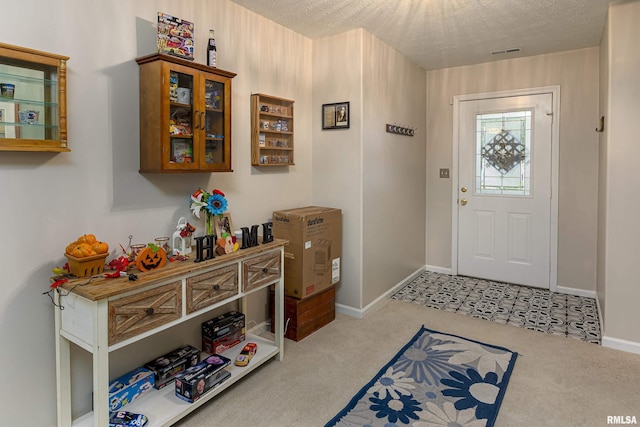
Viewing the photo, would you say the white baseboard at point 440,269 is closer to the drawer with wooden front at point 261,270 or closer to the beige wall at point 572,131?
the beige wall at point 572,131

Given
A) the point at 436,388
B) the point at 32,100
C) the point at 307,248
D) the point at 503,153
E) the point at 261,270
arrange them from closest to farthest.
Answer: the point at 32,100
the point at 436,388
the point at 261,270
the point at 307,248
the point at 503,153

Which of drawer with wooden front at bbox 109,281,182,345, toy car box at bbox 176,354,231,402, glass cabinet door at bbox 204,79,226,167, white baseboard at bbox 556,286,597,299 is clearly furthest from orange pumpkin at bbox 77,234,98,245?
white baseboard at bbox 556,286,597,299

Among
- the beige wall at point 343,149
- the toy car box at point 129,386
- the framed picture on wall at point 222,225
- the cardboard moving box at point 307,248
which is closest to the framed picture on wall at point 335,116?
the beige wall at point 343,149

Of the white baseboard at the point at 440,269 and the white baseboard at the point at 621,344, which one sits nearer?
the white baseboard at the point at 621,344

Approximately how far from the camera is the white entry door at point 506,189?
4.21 metres

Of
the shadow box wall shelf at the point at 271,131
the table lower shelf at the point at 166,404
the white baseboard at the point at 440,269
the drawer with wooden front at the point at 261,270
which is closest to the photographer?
the table lower shelf at the point at 166,404

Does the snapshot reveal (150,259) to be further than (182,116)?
No

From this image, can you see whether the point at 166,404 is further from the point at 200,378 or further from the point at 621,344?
the point at 621,344

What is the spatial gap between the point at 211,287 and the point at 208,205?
21.0 inches

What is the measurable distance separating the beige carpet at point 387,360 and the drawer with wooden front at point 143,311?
0.62 metres

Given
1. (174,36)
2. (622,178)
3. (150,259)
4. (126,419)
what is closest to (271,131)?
(174,36)

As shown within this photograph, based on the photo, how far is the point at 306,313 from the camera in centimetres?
309

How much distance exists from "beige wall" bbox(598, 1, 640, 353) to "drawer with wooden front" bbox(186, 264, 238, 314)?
2.64 m

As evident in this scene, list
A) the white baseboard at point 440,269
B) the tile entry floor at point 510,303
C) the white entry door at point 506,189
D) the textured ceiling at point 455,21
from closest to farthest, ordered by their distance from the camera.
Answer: the textured ceiling at point 455,21, the tile entry floor at point 510,303, the white entry door at point 506,189, the white baseboard at point 440,269
